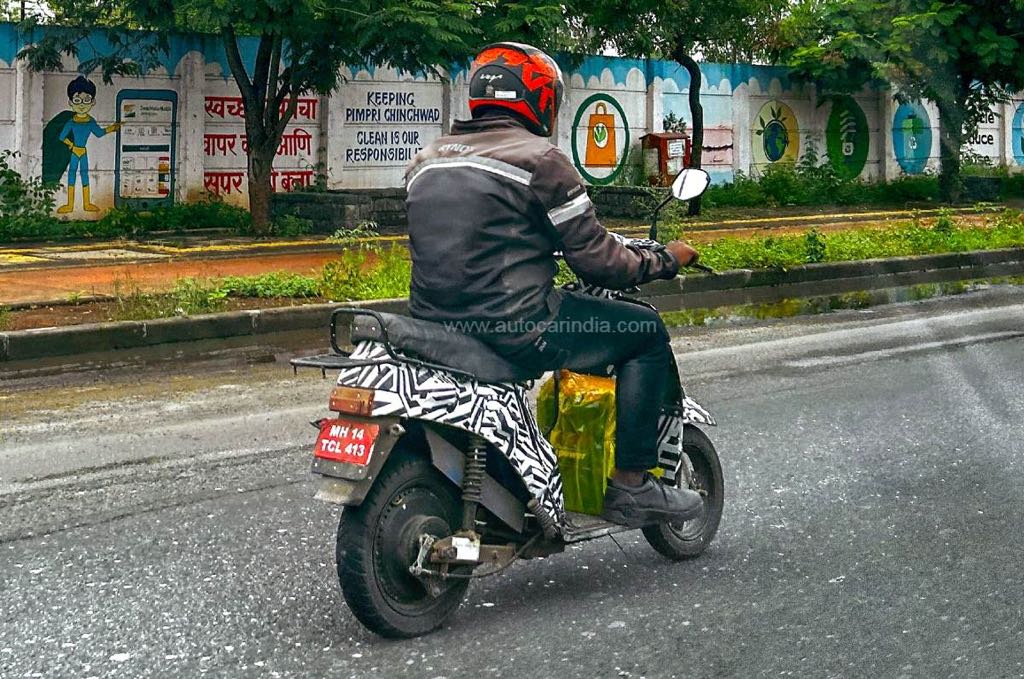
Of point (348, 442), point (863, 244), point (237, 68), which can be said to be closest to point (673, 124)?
point (863, 244)

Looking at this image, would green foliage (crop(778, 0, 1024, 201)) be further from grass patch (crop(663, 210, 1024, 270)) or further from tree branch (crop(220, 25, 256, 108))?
tree branch (crop(220, 25, 256, 108))

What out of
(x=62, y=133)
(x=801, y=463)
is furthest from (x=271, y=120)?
(x=801, y=463)

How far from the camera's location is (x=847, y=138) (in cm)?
2798

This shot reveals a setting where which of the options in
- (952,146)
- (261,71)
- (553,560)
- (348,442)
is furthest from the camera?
(952,146)

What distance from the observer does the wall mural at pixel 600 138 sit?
24.2m

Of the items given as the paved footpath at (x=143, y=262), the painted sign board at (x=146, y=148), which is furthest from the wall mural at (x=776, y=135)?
the painted sign board at (x=146, y=148)

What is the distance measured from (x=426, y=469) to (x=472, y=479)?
149 millimetres

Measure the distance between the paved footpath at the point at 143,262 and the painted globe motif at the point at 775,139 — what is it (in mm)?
7186

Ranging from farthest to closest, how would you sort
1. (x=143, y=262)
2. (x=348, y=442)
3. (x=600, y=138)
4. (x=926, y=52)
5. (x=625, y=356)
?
(x=600, y=138) → (x=926, y=52) → (x=143, y=262) → (x=625, y=356) → (x=348, y=442)

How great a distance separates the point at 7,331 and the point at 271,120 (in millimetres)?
8554

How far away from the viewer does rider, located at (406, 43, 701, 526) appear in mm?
4570

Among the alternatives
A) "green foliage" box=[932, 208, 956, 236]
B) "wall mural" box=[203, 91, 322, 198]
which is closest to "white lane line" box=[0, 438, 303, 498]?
"wall mural" box=[203, 91, 322, 198]

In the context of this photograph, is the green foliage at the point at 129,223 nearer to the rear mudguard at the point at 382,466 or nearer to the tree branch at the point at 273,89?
the tree branch at the point at 273,89

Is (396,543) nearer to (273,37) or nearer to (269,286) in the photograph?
(269,286)
